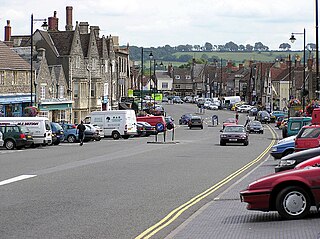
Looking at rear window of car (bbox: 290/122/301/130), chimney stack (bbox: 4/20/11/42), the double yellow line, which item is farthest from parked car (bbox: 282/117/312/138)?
chimney stack (bbox: 4/20/11/42)

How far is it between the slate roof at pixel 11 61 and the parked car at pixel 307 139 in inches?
1480

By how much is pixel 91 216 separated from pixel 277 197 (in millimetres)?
3941

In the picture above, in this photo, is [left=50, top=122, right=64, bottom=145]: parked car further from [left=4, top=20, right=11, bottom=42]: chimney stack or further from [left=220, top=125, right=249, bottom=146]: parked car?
[left=4, top=20, right=11, bottom=42]: chimney stack

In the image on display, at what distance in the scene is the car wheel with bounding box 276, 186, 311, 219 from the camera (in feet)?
44.6

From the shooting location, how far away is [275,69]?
5438 inches

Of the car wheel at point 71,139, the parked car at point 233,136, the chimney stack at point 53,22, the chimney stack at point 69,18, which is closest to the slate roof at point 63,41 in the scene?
the chimney stack at point 53,22

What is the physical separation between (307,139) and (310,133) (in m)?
0.48

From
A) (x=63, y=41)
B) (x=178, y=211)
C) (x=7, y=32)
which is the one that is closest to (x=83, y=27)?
(x=7, y=32)

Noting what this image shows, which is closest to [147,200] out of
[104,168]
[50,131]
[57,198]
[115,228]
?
[57,198]

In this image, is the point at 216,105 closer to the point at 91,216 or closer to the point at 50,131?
the point at 50,131

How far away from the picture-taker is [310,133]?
2834cm

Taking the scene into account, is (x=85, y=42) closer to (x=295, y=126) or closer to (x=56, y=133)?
Answer: (x=56, y=133)

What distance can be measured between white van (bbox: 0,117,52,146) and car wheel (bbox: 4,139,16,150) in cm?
262

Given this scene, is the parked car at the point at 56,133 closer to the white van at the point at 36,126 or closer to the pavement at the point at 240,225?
the white van at the point at 36,126
